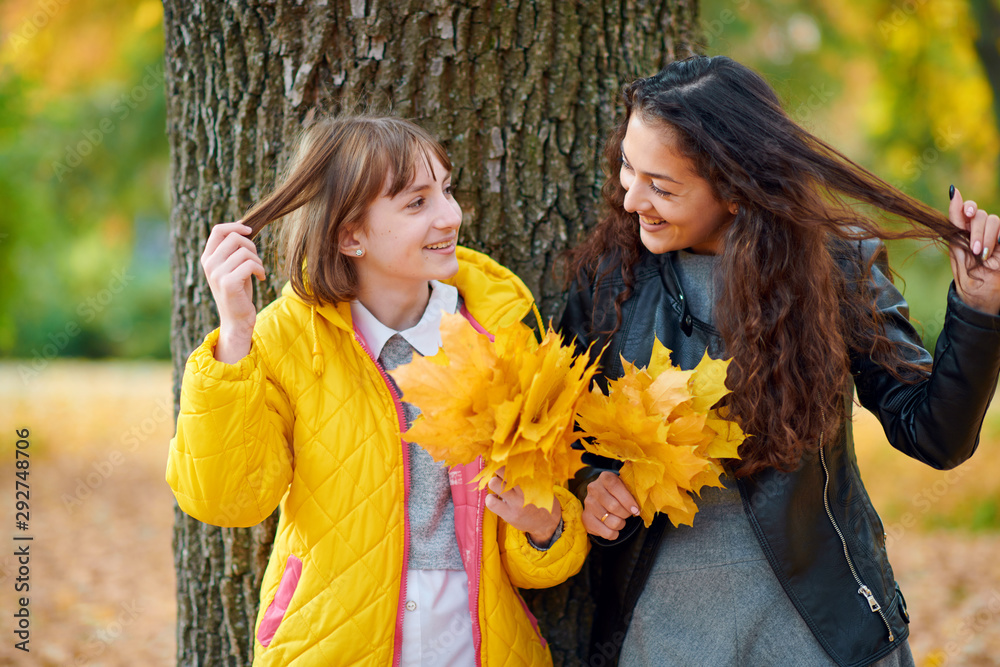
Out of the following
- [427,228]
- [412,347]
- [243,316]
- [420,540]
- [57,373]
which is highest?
[427,228]

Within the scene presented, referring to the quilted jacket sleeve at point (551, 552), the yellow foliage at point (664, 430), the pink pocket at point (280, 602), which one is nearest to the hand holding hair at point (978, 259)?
the yellow foliage at point (664, 430)

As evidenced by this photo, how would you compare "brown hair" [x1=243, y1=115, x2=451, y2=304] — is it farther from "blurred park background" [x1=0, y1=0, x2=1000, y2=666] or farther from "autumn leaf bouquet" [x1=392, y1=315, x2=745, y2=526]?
"blurred park background" [x1=0, y1=0, x2=1000, y2=666]

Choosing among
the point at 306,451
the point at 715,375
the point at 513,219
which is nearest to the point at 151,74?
the point at 513,219

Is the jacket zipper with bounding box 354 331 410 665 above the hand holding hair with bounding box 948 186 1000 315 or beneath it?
beneath

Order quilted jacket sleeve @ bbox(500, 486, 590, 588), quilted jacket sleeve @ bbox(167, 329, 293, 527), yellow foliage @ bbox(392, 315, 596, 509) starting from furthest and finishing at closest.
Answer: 1. quilted jacket sleeve @ bbox(500, 486, 590, 588)
2. quilted jacket sleeve @ bbox(167, 329, 293, 527)
3. yellow foliage @ bbox(392, 315, 596, 509)

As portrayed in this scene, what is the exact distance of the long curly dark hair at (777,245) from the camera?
6.40ft

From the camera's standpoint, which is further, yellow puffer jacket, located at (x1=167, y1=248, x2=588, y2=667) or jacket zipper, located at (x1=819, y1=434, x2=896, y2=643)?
jacket zipper, located at (x1=819, y1=434, x2=896, y2=643)

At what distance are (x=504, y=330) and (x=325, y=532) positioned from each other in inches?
29.0

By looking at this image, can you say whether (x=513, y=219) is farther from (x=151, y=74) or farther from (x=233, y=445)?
(x=151, y=74)

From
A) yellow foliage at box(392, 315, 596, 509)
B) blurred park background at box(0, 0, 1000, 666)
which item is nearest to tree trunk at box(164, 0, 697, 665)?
yellow foliage at box(392, 315, 596, 509)

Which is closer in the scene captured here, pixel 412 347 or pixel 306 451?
pixel 306 451

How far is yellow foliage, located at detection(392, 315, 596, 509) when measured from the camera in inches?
65.6

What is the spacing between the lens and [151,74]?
24.8 feet

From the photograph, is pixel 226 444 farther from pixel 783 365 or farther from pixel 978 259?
pixel 978 259
